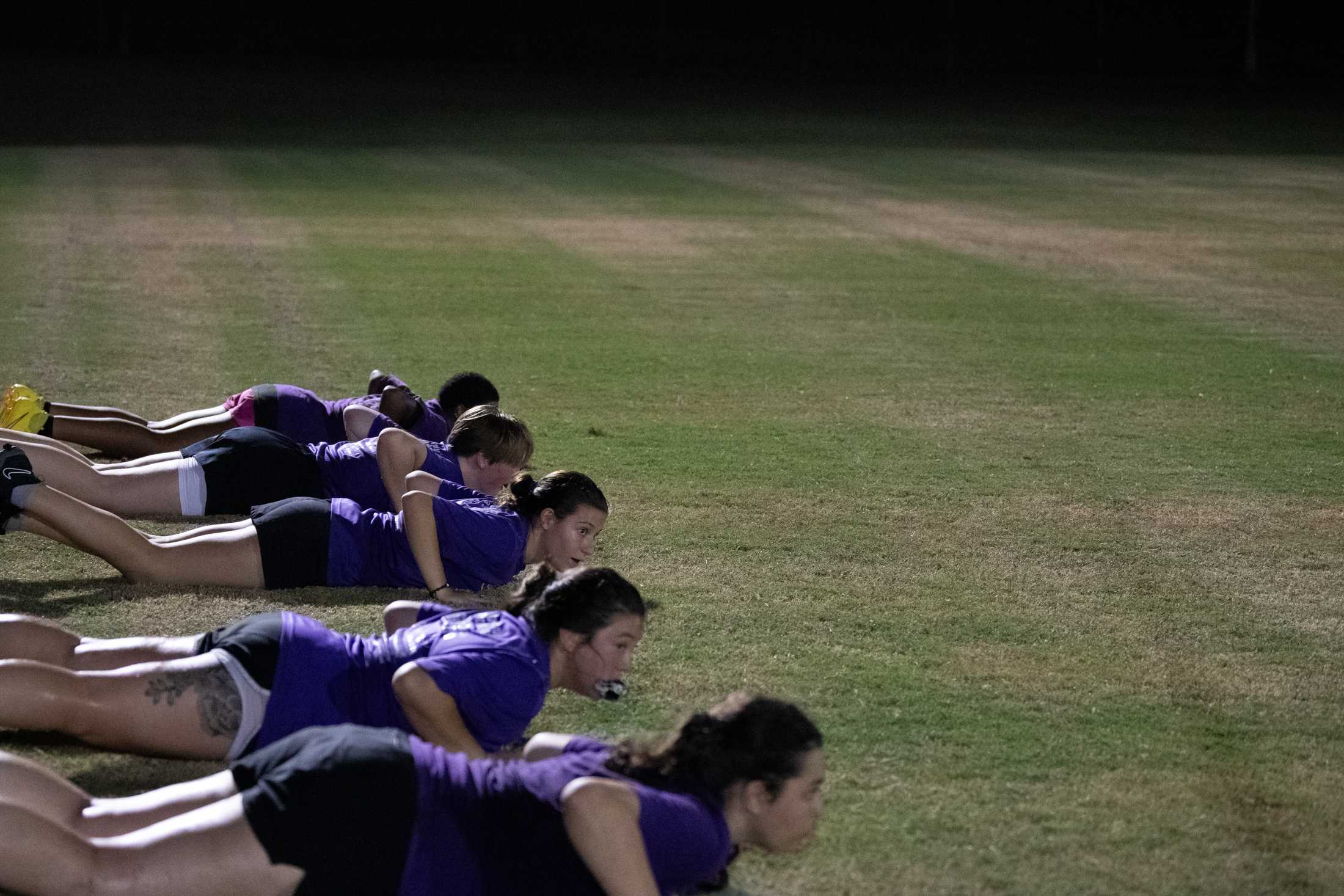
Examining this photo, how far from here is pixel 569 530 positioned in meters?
6.30

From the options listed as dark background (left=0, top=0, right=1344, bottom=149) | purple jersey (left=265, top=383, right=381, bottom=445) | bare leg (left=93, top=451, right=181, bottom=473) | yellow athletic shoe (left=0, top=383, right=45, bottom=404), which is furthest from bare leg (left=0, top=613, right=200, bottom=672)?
dark background (left=0, top=0, right=1344, bottom=149)

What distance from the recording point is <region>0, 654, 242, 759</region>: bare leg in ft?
16.2

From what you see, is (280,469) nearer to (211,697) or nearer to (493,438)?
(493,438)

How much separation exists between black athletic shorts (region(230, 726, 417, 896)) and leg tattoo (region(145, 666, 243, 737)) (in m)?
0.85

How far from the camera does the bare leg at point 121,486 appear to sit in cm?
768

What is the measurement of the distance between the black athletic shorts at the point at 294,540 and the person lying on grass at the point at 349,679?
1.57 metres

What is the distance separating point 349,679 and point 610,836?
139 cm

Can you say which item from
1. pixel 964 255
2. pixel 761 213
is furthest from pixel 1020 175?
pixel 964 255

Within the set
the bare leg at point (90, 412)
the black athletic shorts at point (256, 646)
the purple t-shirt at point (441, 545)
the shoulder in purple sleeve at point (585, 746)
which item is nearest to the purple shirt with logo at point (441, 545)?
the purple t-shirt at point (441, 545)

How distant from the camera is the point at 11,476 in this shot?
21.8 ft

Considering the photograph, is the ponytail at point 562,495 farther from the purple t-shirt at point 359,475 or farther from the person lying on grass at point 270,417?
the person lying on grass at point 270,417

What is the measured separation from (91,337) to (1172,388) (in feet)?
28.2

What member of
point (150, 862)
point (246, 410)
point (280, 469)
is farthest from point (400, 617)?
point (246, 410)

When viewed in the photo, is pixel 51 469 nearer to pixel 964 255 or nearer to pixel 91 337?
pixel 91 337
